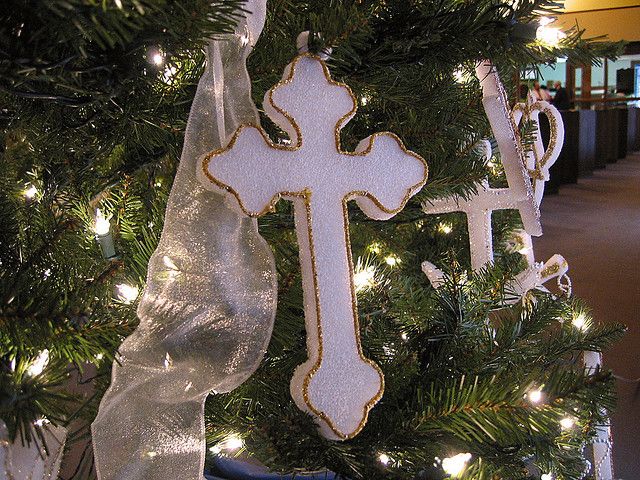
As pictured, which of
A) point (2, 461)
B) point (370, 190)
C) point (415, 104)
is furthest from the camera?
point (415, 104)

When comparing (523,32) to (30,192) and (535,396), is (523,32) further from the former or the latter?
(30,192)

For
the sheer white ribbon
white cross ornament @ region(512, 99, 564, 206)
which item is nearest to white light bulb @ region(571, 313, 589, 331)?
white cross ornament @ region(512, 99, 564, 206)

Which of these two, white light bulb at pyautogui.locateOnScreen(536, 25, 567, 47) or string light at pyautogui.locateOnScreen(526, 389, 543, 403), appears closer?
→ string light at pyautogui.locateOnScreen(526, 389, 543, 403)

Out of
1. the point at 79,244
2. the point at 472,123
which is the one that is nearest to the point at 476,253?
the point at 472,123

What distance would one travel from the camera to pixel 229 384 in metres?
0.46

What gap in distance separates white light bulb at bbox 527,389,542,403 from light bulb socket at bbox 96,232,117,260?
37 centimetres

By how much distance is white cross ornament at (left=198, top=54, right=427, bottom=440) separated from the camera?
17.8 inches

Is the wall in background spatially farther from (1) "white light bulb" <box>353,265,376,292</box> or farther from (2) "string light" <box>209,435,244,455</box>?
(2) "string light" <box>209,435,244,455</box>

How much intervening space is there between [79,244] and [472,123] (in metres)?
0.49

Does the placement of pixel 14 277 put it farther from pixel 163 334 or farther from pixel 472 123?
pixel 472 123

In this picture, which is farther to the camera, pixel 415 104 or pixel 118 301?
pixel 415 104

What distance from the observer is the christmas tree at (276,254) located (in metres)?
0.37

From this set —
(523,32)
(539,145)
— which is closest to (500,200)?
(539,145)

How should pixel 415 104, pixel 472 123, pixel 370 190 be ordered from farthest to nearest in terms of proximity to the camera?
pixel 472 123 → pixel 415 104 → pixel 370 190
